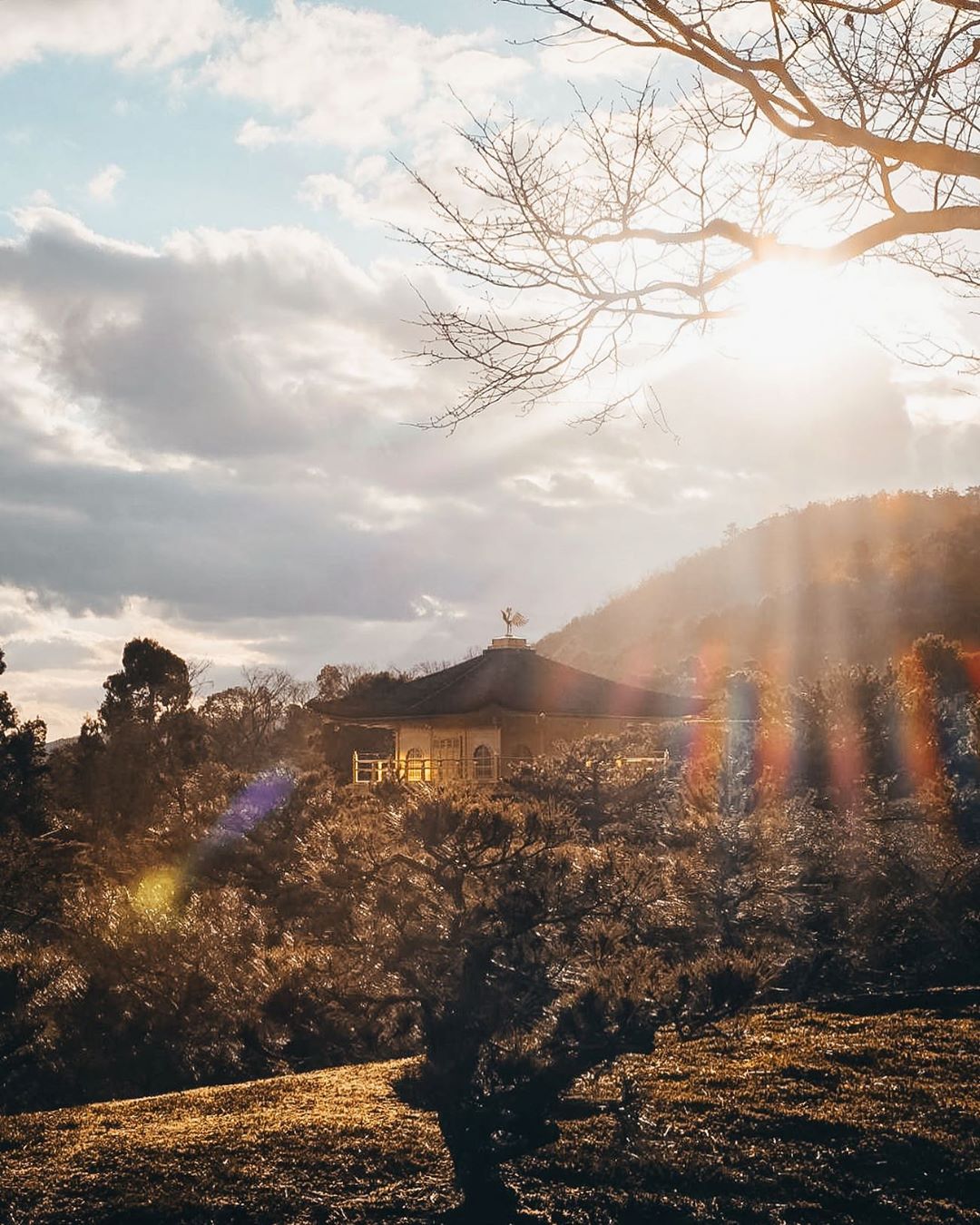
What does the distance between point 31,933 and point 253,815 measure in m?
7.99

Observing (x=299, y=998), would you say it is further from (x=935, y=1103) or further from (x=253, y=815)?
(x=253, y=815)

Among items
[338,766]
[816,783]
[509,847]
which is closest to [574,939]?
Result: [509,847]

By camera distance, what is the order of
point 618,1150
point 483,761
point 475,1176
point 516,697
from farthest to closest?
point 483,761, point 516,697, point 618,1150, point 475,1176

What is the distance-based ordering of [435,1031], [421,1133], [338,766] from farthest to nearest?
[338,766] → [435,1031] → [421,1133]

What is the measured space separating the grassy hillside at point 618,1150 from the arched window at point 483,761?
19.9 m

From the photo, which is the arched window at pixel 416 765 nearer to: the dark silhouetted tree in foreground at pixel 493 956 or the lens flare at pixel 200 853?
the lens flare at pixel 200 853

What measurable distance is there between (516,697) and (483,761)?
1.65 m

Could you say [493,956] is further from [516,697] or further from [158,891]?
[516,697]

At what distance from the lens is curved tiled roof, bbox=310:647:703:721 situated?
2773 centimetres

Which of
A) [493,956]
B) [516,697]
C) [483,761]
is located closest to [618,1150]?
[493,956]

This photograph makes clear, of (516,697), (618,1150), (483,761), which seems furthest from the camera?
(483,761)

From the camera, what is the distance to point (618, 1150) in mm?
5961

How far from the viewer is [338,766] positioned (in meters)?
35.3

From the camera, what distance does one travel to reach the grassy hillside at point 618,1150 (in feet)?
17.7
